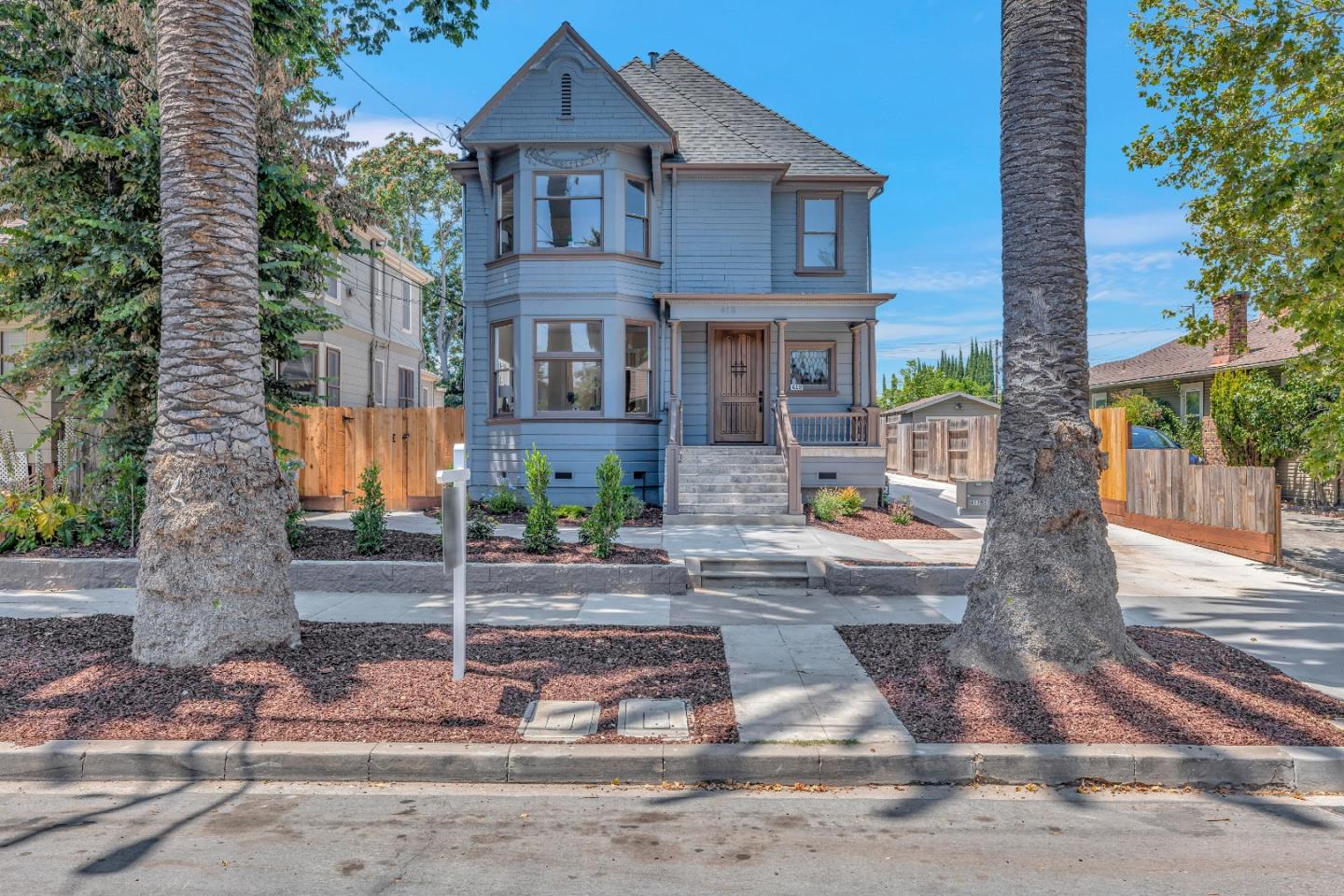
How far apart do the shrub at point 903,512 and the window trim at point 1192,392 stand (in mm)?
13217

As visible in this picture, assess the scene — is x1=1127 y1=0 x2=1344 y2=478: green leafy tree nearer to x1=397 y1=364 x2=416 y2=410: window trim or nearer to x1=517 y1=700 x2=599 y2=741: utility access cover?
x1=517 y1=700 x2=599 y2=741: utility access cover

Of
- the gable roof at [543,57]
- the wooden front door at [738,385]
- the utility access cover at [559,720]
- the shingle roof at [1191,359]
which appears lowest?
the utility access cover at [559,720]

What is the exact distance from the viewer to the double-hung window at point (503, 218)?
53.4ft

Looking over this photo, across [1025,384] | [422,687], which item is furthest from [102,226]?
[1025,384]

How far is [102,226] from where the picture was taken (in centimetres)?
894

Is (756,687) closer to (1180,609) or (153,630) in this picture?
(153,630)

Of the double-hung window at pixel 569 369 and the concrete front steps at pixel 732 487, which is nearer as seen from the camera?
the concrete front steps at pixel 732 487

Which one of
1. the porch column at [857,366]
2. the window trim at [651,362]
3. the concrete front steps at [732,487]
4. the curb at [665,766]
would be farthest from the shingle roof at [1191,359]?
the curb at [665,766]

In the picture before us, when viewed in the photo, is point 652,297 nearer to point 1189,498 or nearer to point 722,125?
point 722,125

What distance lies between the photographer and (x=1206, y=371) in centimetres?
2245

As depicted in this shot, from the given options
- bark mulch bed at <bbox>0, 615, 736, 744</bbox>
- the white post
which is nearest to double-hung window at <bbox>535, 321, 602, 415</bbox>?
bark mulch bed at <bbox>0, 615, 736, 744</bbox>

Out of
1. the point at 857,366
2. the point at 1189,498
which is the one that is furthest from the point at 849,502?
the point at 1189,498

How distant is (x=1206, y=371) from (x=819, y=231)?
43.6ft

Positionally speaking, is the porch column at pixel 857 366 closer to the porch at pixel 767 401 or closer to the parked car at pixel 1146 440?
the porch at pixel 767 401
